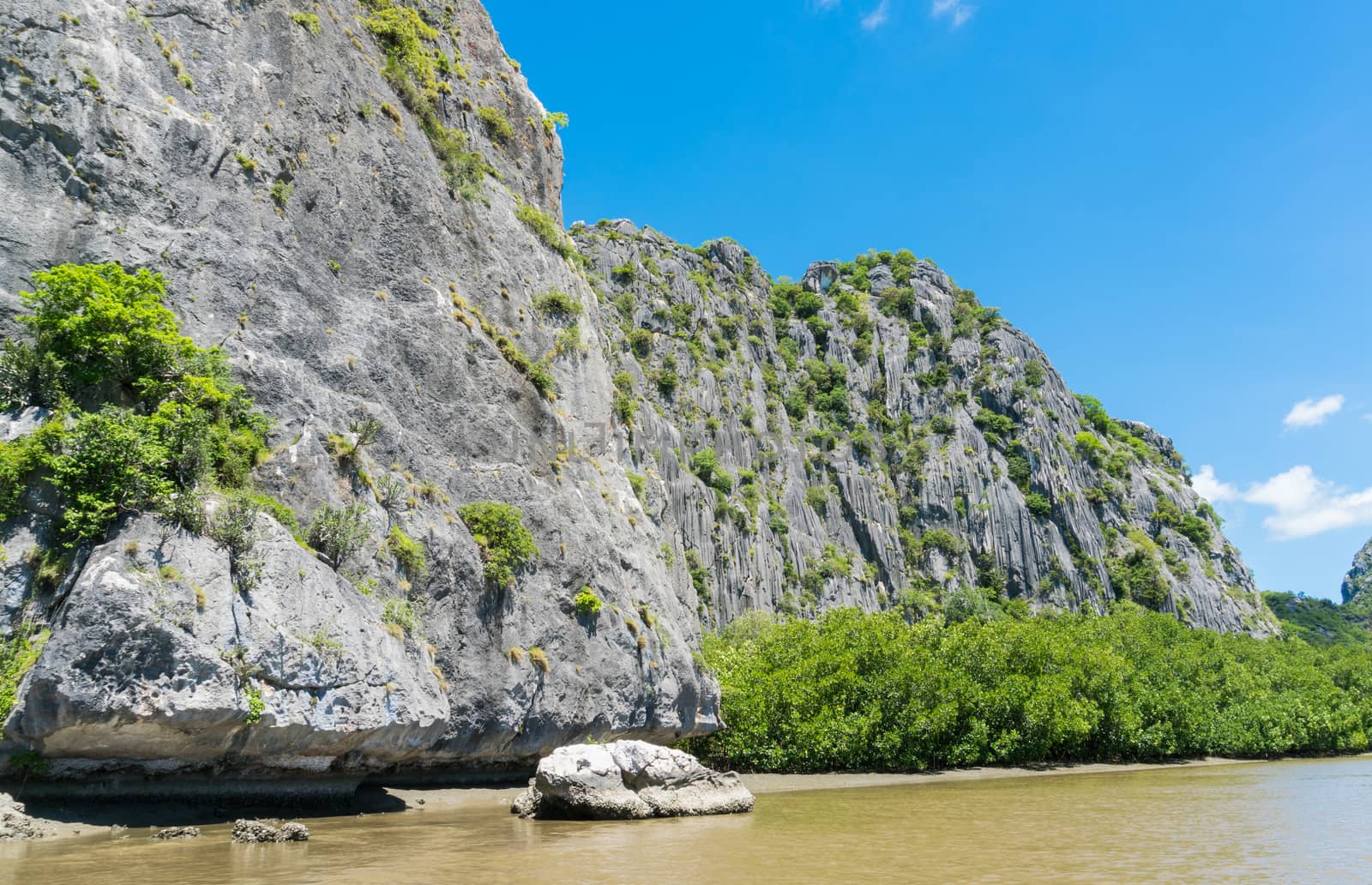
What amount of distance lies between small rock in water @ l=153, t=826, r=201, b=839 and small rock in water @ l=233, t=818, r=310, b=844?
31.8 inches

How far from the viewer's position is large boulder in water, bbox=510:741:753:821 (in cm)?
2214

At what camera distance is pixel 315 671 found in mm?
19141

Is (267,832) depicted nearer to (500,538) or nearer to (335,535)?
(335,535)

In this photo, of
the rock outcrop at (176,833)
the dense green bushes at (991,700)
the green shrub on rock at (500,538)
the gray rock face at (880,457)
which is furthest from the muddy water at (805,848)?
the gray rock face at (880,457)

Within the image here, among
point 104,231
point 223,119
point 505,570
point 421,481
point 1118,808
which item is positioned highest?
point 223,119

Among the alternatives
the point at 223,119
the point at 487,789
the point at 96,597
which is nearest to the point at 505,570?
the point at 487,789

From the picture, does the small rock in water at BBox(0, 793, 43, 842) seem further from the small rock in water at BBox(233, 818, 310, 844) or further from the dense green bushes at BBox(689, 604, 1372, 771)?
the dense green bushes at BBox(689, 604, 1372, 771)

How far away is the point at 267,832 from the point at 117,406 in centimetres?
1048

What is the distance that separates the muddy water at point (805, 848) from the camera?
13.7 m

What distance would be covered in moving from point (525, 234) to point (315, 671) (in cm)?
2319

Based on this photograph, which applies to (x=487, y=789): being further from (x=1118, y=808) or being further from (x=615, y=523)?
(x=1118, y=808)

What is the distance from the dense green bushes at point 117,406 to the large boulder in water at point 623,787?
1049 cm

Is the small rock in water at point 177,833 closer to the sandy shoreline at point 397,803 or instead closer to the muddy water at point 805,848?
the muddy water at point 805,848

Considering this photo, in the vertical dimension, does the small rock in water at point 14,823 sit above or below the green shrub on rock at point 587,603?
below
